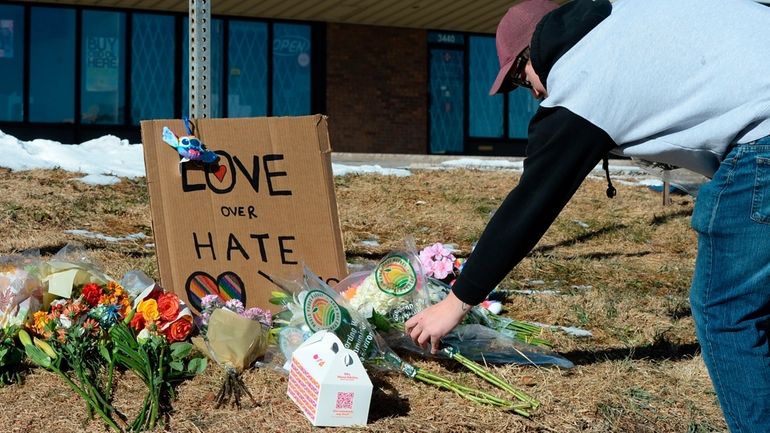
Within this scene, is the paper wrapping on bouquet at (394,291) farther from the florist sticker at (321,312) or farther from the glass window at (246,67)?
the glass window at (246,67)

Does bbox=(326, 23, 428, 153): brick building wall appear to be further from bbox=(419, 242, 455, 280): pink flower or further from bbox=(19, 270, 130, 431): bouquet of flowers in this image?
bbox=(19, 270, 130, 431): bouquet of flowers

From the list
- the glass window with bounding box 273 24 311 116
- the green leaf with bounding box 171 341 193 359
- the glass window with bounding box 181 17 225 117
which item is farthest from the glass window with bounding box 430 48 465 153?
the green leaf with bounding box 171 341 193 359

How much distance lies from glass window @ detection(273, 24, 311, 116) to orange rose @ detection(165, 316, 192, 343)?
45.5 feet

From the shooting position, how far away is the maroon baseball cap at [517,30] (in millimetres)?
2328

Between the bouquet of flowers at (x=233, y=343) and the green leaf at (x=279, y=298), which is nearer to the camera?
the bouquet of flowers at (x=233, y=343)

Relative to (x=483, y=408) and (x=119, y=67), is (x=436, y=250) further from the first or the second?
(x=119, y=67)

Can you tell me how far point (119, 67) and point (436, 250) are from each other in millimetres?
13126

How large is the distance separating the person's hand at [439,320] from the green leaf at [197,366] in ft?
3.31

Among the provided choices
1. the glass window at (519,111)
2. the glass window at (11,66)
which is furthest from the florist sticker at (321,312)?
the glass window at (519,111)

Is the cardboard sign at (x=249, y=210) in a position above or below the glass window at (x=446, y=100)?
below

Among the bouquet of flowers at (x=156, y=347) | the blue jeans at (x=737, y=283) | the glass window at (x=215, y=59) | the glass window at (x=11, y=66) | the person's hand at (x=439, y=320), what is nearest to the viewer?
the blue jeans at (x=737, y=283)

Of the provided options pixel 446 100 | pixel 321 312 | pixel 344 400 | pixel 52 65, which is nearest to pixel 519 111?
pixel 446 100

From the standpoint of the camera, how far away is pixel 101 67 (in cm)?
1597

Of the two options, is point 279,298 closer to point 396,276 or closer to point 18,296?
point 396,276
